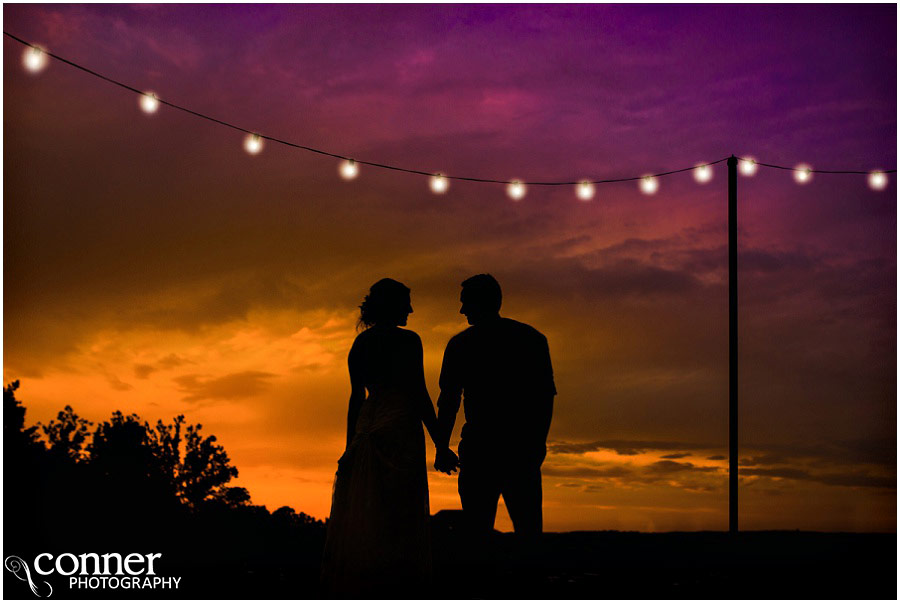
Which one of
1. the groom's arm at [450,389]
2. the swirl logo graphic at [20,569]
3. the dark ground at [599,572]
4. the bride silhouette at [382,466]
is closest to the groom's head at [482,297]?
the groom's arm at [450,389]

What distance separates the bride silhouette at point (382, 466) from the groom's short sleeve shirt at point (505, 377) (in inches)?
13.6

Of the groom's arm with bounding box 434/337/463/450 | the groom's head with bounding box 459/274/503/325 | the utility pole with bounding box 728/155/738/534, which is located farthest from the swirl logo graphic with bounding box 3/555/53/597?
the utility pole with bounding box 728/155/738/534

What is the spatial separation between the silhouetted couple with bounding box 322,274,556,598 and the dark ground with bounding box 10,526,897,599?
30 cm

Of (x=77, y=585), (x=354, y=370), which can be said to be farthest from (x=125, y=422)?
(x=354, y=370)

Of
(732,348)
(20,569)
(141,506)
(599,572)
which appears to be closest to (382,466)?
(599,572)

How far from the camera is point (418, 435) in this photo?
5547 millimetres

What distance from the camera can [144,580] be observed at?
20.8ft

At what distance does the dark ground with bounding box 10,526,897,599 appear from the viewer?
6.05 m

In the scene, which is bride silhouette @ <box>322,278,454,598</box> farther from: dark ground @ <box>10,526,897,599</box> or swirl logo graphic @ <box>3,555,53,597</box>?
swirl logo graphic @ <box>3,555,53,597</box>

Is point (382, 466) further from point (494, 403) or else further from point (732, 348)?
point (732, 348)

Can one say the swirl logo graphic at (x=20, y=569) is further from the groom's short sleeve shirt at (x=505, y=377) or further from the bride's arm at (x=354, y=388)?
the groom's short sleeve shirt at (x=505, y=377)

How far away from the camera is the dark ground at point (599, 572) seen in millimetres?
6051

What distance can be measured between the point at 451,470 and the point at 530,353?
0.86 m

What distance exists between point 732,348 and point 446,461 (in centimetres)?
551
